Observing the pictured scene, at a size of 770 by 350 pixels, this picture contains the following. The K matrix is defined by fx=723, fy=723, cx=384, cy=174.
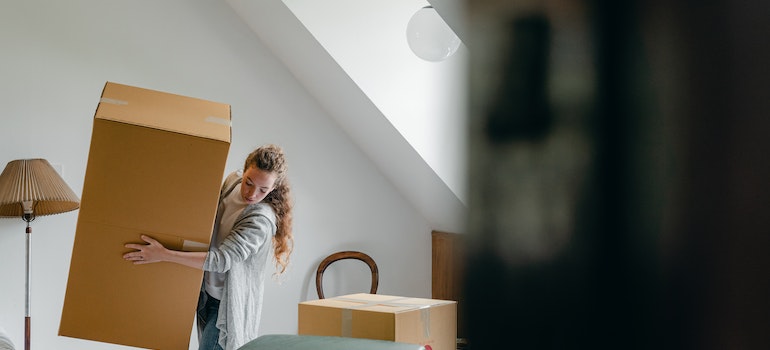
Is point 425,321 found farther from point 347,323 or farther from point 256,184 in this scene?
point 256,184

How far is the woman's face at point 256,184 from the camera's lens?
264cm

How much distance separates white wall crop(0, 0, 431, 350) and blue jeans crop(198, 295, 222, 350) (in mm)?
1007

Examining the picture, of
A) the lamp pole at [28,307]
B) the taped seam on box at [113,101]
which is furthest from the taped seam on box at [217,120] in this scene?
the lamp pole at [28,307]

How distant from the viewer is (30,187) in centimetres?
288

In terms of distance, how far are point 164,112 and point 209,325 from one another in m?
0.89

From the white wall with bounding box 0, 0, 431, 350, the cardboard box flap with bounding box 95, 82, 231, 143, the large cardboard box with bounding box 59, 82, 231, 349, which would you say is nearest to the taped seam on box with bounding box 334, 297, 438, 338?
the large cardboard box with bounding box 59, 82, 231, 349

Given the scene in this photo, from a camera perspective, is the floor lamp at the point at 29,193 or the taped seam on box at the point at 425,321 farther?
the floor lamp at the point at 29,193

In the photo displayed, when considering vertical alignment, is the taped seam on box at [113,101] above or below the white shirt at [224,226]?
above

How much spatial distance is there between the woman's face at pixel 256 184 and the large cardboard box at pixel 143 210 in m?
0.47

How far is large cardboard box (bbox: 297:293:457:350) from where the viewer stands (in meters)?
1.99

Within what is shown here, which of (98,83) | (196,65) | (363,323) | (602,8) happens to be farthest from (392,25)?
(602,8)

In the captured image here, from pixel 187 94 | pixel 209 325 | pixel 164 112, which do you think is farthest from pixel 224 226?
pixel 187 94

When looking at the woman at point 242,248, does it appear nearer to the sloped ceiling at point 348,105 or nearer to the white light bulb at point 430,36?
the white light bulb at point 430,36

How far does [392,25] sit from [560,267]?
3288mm
